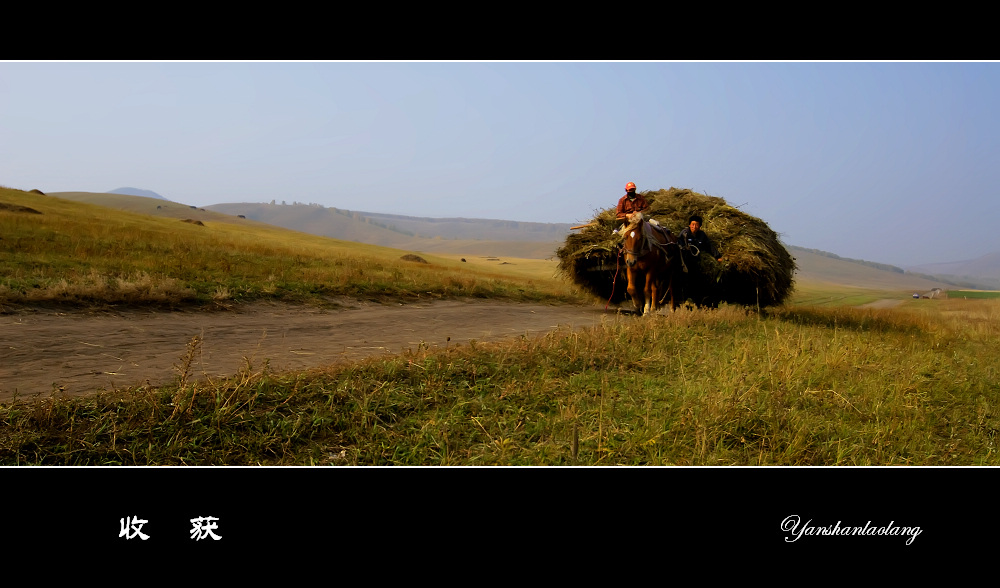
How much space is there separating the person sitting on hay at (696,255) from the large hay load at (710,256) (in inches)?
5.3

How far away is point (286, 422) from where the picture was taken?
428 centimetres

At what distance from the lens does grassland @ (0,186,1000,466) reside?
3.92 m

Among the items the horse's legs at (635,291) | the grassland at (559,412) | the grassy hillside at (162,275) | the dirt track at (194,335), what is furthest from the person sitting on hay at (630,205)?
the grassy hillside at (162,275)

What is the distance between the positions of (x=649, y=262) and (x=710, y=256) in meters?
2.05

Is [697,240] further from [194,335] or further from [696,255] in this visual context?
[194,335]

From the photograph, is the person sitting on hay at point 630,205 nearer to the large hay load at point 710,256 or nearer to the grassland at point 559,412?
the large hay load at point 710,256

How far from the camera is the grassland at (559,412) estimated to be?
12.9 feet

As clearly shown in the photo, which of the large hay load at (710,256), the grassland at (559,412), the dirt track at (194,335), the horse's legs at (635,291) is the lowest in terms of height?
the dirt track at (194,335)

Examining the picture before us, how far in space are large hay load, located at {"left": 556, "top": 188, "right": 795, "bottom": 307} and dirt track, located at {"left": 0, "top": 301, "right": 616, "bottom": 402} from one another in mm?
3715

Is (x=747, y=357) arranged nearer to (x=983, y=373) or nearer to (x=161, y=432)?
(x=983, y=373)

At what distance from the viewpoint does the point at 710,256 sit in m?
13.2

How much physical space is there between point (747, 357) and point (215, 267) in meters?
12.7
